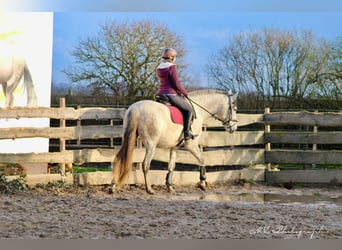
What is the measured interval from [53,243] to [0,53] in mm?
5099

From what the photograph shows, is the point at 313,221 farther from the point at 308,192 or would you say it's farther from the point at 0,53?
the point at 0,53

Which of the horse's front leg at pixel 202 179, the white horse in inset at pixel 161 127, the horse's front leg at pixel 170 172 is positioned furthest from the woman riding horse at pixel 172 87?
the horse's front leg at pixel 202 179

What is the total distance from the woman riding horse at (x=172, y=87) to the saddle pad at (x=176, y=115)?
4cm

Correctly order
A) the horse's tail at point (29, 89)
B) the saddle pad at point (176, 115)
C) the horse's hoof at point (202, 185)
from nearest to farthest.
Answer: the saddle pad at point (176, 115), the horse's hoof at point (202, 185), the horse's tail at point (29, 89)

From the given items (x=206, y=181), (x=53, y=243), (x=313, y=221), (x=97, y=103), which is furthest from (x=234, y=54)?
(x=53, y=243)

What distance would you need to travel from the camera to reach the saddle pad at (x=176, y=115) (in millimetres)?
7758

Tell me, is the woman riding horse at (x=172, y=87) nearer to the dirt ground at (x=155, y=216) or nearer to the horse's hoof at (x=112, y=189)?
the dirt ground at (x=155, y=216)

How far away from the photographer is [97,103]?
1230 cm

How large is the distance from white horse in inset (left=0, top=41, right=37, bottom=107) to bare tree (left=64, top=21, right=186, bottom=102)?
8.96 ft

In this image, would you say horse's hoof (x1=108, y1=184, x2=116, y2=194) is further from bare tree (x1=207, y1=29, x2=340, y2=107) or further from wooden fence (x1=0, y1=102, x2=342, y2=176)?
bare tree (x1=207, y1=29, x2=340, y2=107)

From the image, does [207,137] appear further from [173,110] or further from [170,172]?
[173,110]

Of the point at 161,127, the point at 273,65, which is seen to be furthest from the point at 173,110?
the point at 273,65

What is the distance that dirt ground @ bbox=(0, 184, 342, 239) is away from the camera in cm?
525

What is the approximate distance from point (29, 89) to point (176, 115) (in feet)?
9.50
